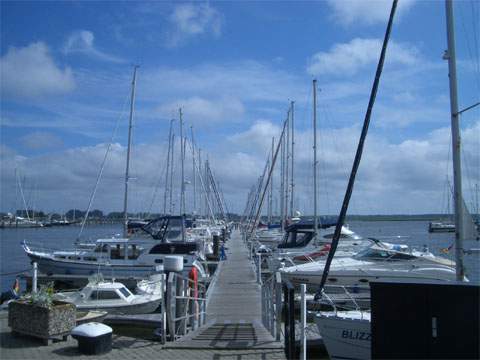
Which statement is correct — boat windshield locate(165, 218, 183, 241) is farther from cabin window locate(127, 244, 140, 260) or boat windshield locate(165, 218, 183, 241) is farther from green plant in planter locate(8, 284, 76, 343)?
green plant in planter locate(8, 284, 76, 343)

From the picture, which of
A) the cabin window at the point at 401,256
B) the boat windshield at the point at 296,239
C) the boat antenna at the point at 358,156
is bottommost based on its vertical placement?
the cabin window at the point at 401,256

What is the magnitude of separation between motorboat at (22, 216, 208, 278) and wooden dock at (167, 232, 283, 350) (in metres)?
2.59

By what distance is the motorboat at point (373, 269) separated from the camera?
69.5 ft

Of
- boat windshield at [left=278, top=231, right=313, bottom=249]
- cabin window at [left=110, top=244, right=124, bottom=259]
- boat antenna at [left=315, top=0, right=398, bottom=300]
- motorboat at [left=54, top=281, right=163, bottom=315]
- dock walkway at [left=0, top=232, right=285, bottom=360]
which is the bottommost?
motorboat at [left=54, top=281, right=163, bottom=315]

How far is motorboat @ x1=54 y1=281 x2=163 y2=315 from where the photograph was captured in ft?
59.9

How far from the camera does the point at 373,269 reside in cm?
2184

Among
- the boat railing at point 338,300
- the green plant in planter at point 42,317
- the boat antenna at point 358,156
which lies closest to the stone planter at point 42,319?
the green plant in planter at point 42,317

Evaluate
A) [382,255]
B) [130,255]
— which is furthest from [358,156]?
[130,255]

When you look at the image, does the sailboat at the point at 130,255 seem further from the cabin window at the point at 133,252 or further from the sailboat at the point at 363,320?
the sailboat at the point at 363,320

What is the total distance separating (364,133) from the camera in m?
11.5

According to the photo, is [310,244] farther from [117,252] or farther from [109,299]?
[109,299]

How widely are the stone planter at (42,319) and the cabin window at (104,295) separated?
8.75 metres

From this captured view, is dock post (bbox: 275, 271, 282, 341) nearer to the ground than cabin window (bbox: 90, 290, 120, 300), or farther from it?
farther from it

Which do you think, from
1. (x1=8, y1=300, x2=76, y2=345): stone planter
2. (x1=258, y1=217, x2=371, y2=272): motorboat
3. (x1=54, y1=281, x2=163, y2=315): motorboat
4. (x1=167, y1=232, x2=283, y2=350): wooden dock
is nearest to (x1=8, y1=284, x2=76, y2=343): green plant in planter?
(x1=8, y1=300, x2=76, y2=345): stone planter
